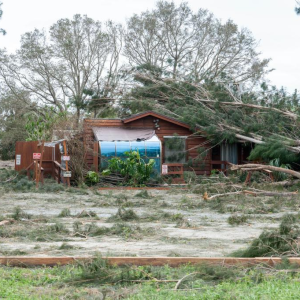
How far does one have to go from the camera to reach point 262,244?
772 centimetres

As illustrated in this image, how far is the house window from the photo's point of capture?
2808 centimetres

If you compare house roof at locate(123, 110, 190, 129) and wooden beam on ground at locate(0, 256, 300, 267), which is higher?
house roof at locate(123, 110, 190, 129)

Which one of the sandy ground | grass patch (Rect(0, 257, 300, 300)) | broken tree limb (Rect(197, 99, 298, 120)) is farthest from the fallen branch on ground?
broken tree limb (Rect(197, 99, 298, 120))

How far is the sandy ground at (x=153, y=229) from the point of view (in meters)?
8.53

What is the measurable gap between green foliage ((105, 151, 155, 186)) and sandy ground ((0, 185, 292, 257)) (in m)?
5.10

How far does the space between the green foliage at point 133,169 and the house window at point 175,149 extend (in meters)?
3.20

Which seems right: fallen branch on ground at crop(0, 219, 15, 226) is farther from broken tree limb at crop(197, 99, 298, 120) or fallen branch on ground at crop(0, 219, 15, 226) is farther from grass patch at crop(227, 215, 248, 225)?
broken tree limb at crop(197, 99, 298, 120)

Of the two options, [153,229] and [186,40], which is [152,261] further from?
[186,40]

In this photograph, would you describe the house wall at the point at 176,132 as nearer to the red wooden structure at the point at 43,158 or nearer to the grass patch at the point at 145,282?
the red wooden structure at the point at 43,158

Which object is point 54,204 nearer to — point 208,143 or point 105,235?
point 105,235

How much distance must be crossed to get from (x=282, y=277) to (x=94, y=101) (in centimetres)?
2822

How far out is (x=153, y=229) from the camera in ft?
36.4

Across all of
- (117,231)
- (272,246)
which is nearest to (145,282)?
(272,246)

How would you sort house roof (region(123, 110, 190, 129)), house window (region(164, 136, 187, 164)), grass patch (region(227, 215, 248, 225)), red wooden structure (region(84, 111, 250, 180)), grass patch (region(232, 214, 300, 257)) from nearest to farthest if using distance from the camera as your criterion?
grass patch (region(232, 214, 300, 257)) → grass patch (region(227, 215, 248, 225)) → house window (region(164, 136, 187, 164)) → red wooden structure (region(84, 111, 250, 180)) → house roof (region(123, 110, 190, 129))
